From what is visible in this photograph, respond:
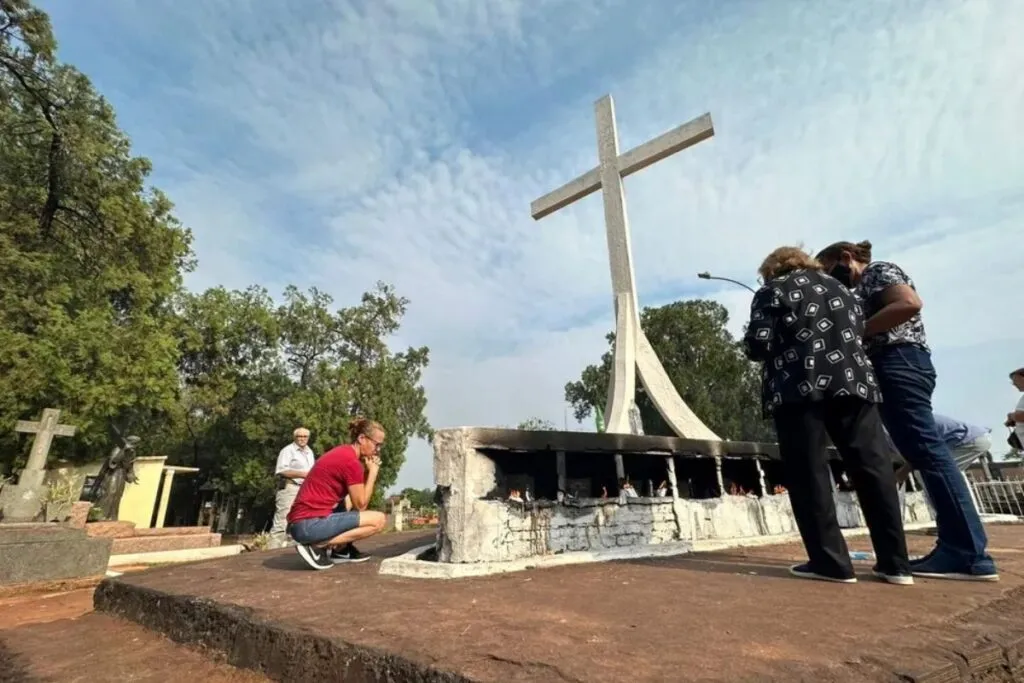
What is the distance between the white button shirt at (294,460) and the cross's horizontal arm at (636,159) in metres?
4.97

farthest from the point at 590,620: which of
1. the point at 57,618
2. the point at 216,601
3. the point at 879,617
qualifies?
the point at 57,618

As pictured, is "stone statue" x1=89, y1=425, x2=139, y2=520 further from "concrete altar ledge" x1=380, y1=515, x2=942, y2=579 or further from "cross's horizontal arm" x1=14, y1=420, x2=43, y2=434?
"concrete altar ledge" x1=380, y1=515, x2=942, y2=579

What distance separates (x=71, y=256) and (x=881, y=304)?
19479mm

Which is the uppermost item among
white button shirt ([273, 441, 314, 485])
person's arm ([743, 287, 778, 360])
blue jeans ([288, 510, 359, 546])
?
person's arm ([743, 287, 778, 360])

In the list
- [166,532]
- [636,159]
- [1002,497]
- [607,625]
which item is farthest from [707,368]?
[607,625]

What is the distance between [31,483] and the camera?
28.5 ft

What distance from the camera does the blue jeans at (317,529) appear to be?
3.41m

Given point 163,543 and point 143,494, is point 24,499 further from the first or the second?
point 143,494

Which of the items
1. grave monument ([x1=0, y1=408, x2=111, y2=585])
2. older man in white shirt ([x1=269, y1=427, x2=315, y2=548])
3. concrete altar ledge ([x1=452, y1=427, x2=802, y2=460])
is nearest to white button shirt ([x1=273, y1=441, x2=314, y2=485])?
older man in white shirt ([x1=269, y1=427, x2=315, y2=548])

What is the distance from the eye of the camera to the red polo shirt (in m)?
→ 3.49

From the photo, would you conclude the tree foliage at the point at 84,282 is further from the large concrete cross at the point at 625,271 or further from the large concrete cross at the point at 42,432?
the large concrete cross at the point at 625,271

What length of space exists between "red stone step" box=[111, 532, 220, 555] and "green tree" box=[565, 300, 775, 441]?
70.2ft

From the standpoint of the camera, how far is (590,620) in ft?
6.02

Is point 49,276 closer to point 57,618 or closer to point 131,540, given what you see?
point 131,540
